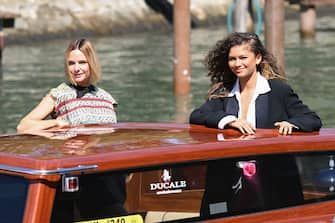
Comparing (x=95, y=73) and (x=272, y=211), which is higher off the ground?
(x=95, y=73)

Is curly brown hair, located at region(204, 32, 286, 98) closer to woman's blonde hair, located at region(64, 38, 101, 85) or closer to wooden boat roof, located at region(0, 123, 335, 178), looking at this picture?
wooden boat roof, located at region(0, 123, 335, 178)

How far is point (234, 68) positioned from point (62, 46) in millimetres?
26178

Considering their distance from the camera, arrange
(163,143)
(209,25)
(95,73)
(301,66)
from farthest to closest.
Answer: (209,25) < (301,66) < (95,73) < (163,143)

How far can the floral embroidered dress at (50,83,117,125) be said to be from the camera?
6766 mm

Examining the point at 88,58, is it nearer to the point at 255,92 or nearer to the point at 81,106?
the point at 81,106

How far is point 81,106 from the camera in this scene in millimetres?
6828

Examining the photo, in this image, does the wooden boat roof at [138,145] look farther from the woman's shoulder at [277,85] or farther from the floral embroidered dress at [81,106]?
the floral embroidered dress at [81,106]

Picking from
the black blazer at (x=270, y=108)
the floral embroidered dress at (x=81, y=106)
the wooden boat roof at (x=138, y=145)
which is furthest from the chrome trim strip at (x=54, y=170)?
the floral embroidered dress at (x=81, y=106)

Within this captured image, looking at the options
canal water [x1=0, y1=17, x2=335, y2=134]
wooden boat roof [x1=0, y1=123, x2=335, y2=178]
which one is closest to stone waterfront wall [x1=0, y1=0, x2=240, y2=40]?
canal water [x1=0, y1=17, x2=335, y2=134]

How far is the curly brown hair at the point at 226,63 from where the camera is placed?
20.7 ft

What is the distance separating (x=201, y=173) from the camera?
4.88 metres

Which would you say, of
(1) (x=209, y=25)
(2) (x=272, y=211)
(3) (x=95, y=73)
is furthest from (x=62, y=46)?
(2) (x=272, y=211)

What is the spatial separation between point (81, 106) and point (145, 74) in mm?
17485

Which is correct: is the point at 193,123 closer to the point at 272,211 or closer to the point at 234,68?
the point at 234,68
